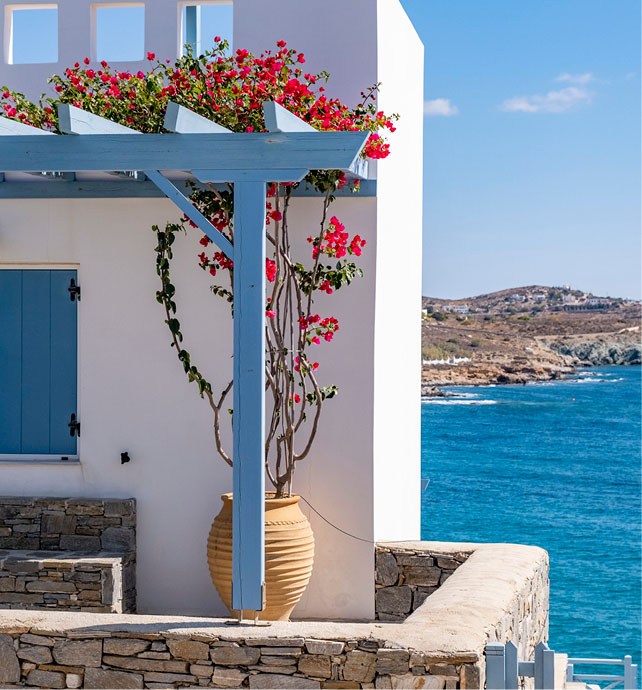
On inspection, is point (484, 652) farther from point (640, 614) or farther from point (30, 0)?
point (640, 614)

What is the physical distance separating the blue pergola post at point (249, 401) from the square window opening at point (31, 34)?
3282mm

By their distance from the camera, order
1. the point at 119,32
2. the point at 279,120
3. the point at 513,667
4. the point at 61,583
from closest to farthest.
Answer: the point at 513,667
the point at 279,120
the point at 61,583
the point at 119,32

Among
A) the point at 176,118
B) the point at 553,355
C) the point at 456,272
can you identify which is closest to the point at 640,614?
the point at 456,272

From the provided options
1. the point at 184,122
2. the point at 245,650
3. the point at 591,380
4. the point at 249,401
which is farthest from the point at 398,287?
the point at 591,380

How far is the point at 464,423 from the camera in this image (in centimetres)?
7419

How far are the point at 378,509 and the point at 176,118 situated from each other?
3370 millimetres

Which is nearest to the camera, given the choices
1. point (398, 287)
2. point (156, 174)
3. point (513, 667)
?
point (513, 667)

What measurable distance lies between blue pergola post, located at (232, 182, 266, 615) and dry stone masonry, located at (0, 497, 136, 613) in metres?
2.00

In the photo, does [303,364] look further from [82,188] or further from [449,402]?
[449,402]

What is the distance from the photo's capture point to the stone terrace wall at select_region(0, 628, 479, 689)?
525 cm

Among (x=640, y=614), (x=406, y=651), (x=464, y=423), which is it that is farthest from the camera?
(x=464, y=423)

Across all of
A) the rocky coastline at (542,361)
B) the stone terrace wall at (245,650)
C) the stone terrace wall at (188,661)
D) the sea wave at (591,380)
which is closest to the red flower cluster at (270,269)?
the stone terrace wall at (245,650)

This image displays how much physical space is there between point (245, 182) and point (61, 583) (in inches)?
126

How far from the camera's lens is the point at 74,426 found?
7.93 meters
